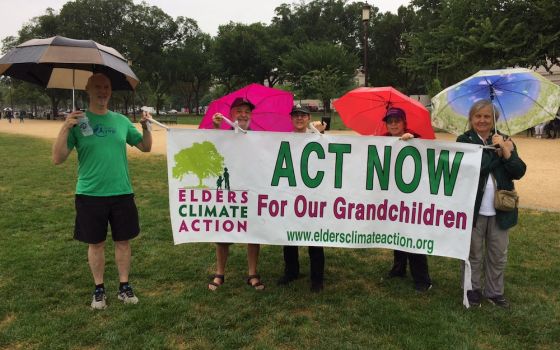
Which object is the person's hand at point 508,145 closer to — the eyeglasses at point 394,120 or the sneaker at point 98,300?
the eyeglasses at point 394,120

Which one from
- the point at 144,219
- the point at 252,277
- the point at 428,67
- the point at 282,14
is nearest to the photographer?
the point at 252,277

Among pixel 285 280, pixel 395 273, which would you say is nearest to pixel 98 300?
pixel 285 280

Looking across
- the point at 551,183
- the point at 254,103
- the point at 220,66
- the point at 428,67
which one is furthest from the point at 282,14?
the point at 254,103

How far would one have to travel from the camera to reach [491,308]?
4168 mm

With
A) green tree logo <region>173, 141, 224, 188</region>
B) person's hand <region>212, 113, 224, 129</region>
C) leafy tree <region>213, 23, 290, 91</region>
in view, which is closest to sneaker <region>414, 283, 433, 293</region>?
green tree logo <region>173, 141, 224, 188</region>

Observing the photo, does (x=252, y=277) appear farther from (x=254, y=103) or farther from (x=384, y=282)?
(x=254, y=103)

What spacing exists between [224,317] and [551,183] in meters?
9.95

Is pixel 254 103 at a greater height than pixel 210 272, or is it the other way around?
pixel 254 103

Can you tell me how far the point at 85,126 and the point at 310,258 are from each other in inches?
97.3

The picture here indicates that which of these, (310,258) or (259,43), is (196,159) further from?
(259,43)

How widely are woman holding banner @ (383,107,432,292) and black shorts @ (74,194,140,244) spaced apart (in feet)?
8.39

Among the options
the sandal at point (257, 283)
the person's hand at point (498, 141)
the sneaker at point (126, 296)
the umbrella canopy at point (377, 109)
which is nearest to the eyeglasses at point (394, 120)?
the umbrella canopy at point (377, 109)

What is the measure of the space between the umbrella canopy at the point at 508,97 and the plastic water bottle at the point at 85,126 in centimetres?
327

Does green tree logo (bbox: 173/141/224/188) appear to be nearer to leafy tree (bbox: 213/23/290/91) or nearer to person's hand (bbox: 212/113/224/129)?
person's hand (bbox: 212/113/224/129)
